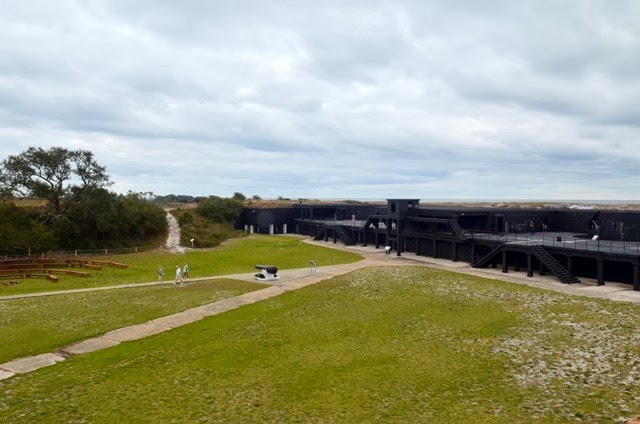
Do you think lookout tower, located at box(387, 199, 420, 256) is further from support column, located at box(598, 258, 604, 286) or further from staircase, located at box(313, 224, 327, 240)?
support column, located at box(598, 258, 604, 286)

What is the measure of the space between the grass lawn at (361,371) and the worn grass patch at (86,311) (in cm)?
352

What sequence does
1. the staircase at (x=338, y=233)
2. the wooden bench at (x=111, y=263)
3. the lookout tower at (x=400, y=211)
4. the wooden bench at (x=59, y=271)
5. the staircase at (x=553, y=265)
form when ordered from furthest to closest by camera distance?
the staircase at (x=338, y=233) → the lookout tower at (x=400, y=211) → the wooden bench at (x=111, y=263) → the wooden bench at (x=59, y=271) → the staircase at (x=553, y=265)

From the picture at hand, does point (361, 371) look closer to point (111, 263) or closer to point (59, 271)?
point (59, 271)

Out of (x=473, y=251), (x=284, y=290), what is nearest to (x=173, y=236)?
(x=284, y=290)

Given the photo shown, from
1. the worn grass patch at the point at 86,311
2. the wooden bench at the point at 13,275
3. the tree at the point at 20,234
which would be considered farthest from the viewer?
the tree at the point at 20,234

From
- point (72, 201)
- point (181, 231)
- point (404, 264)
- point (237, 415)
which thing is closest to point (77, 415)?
point (237, 415)

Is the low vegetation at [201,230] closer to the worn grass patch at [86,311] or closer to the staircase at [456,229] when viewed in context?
the worn grass patch at [86,311]

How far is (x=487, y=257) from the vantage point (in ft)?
143

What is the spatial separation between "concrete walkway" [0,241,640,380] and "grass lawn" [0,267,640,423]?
42.6 inches

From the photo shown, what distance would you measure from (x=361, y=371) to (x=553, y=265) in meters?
27.3

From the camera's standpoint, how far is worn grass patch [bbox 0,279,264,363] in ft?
69.8

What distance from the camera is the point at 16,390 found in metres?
15.6

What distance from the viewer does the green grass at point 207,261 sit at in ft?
123

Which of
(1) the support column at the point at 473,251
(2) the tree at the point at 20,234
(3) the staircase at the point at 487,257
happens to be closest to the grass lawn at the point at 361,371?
(3) the staircase at the point at 487,257
